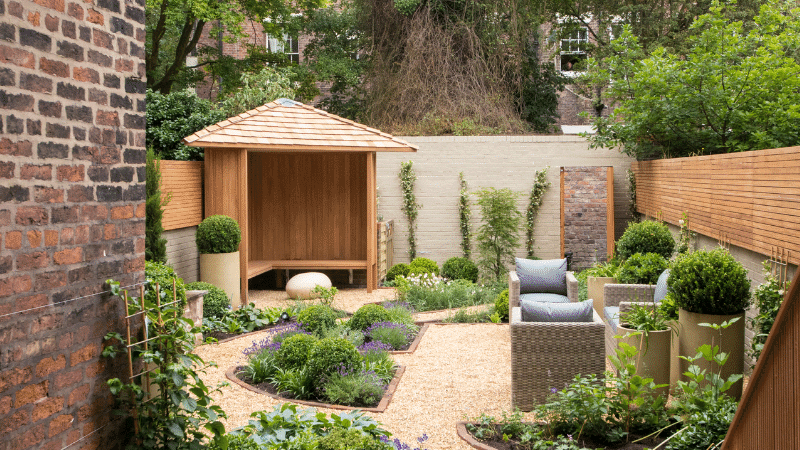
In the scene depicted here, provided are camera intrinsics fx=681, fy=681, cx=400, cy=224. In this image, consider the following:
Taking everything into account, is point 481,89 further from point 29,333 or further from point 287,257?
point 29,333

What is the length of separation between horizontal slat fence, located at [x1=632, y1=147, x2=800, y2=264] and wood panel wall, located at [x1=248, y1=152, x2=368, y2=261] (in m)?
5.32

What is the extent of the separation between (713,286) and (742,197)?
4.57 ft

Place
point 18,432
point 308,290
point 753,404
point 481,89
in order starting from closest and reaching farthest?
point 753,404, point 18,432, point 308,290, point 481,89

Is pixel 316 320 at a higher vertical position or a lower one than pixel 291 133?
lower

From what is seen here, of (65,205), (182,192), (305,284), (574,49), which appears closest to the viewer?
(65,205)

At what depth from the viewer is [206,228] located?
9.21 metres

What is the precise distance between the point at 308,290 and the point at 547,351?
587 cm

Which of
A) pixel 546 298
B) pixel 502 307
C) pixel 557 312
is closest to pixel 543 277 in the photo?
pixel 546 298

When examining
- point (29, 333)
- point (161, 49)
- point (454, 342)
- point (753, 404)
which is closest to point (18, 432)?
point (29, 333)

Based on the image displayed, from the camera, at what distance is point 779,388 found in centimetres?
164

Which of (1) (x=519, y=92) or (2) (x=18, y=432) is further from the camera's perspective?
(1) (x=519, y=92)

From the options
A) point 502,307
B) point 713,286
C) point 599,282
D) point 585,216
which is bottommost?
point 502,307

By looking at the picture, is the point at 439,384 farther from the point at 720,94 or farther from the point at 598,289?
the point at 720,94

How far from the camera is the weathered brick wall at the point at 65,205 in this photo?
2.66m
